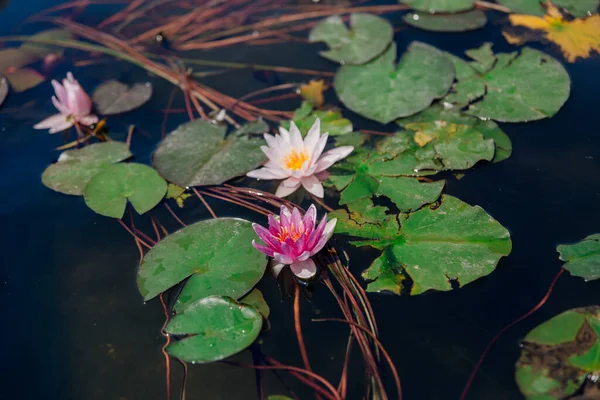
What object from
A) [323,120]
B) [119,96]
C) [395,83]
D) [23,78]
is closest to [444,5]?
[395,83]

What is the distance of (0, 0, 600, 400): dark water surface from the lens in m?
2.03

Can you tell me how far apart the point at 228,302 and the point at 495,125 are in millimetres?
1861

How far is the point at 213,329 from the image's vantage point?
2.07 meters

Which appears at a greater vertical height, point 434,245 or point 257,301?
point 434,245

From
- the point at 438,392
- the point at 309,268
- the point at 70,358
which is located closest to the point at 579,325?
the point at 438,392

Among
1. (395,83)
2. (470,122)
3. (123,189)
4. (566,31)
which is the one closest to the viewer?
(123,189)

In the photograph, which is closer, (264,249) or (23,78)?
(264,249)

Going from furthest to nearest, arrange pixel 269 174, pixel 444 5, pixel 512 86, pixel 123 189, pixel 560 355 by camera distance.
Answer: pixel 444 5, pixel 512 86, pixel 123 189, pixel 269 174, pixel 560 355

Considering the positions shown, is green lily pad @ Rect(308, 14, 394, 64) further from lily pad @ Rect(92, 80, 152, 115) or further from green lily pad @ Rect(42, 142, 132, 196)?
green lily pad @ Rect(42, 142, 132, 196)

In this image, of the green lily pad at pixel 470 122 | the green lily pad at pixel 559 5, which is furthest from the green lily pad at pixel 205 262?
the green lily pad at pixel 559 5

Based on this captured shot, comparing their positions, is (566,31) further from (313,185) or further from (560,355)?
(560,355)

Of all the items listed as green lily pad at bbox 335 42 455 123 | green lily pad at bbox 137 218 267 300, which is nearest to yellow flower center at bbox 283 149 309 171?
green lily pad at bbox 137 218 267 300

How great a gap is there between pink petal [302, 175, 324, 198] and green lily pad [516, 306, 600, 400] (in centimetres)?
120

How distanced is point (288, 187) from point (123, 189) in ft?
3.10
